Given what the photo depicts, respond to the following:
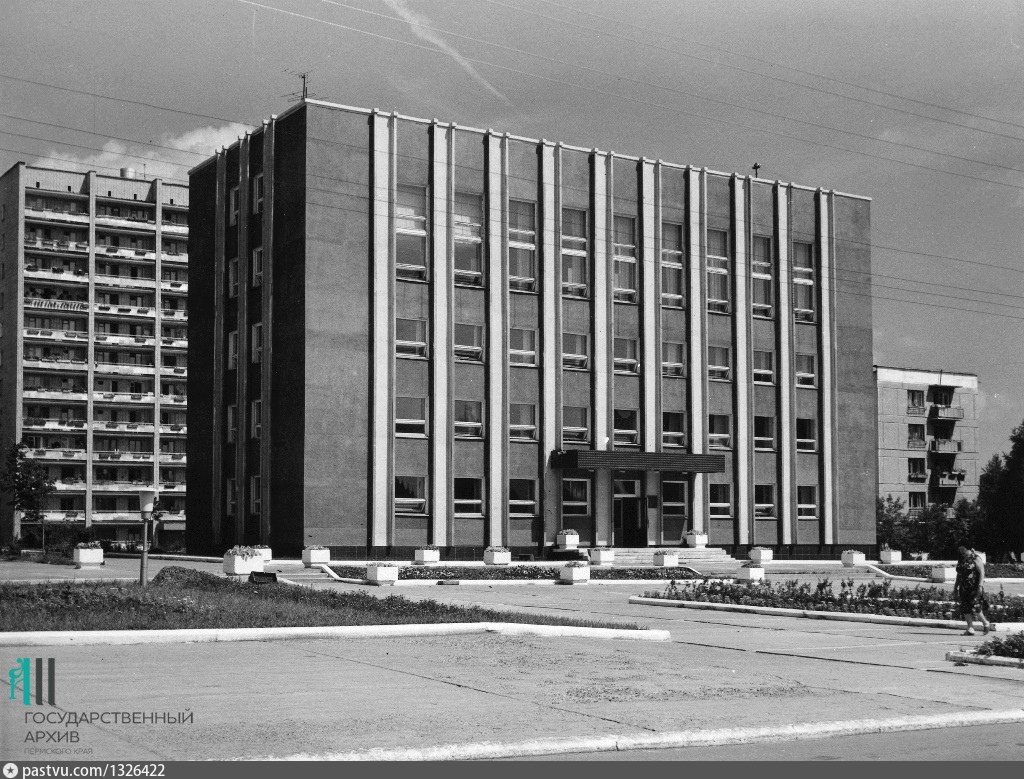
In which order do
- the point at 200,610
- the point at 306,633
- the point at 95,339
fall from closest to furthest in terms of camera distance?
the point at 306,633
the point at 200,610
the point at 95,339

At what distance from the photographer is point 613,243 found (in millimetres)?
52875

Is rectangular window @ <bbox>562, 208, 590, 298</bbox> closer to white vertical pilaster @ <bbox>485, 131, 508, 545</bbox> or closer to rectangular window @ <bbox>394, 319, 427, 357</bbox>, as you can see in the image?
white vertical pilaster @ <bbox>485, 131, 508, 545</bbox>

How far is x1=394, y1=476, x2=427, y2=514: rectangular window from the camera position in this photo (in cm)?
4675

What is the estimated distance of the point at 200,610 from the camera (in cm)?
1920

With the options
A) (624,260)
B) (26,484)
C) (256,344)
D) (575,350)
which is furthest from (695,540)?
(26,484)

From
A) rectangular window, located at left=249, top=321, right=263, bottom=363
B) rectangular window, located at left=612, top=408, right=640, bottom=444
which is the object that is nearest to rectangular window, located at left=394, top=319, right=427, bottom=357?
rectangular window, located at left=249, top=321, right=263, bottom=363

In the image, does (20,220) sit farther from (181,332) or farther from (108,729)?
(108,729)

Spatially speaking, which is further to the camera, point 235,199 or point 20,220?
point 20,220

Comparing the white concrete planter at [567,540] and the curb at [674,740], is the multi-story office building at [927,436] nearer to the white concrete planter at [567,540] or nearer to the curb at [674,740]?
the white concrete planter at [567,540]

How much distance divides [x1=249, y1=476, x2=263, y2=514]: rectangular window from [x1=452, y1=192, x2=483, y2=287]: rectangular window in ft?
37.2

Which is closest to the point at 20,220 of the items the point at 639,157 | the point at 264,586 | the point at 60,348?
the point at 60,348

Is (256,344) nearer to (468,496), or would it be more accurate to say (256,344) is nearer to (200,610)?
(468,496)

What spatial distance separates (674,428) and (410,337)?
13.5m
